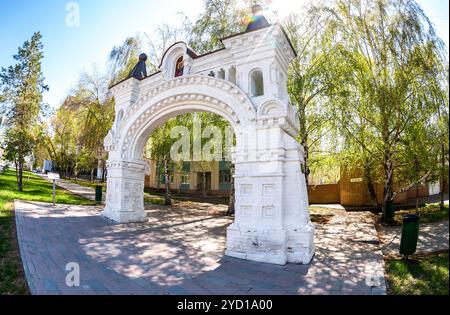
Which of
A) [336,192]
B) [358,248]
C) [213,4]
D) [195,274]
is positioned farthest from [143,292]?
[336,192]

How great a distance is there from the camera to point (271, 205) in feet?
21.0

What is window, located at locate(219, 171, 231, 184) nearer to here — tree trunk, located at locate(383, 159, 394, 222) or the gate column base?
tree trunk, located at locate(383, 159, 394, 222)

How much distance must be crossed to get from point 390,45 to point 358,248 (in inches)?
305

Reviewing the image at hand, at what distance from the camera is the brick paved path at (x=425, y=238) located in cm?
313

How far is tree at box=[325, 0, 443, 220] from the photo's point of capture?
920 centimetres

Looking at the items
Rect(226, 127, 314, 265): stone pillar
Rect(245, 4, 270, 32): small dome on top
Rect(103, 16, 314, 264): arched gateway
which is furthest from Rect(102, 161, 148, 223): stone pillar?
Rect(245, 4, 270, 32): small dome on top

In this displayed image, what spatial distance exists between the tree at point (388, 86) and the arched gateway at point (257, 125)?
4.62 metres

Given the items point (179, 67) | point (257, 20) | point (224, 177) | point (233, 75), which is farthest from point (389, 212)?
point (224, 177)

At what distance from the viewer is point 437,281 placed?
3.25m

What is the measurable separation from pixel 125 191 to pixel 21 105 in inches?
429

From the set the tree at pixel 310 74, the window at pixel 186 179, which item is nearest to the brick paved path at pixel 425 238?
the tree at pixel 310 74

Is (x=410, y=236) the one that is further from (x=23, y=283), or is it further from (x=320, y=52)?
(x=320, y=52)

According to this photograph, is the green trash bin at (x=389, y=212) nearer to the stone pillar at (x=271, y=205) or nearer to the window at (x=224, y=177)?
the stone pillar at (x=271, y=205)

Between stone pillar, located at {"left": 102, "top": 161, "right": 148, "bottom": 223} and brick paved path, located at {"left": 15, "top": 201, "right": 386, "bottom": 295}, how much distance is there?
1.03m
